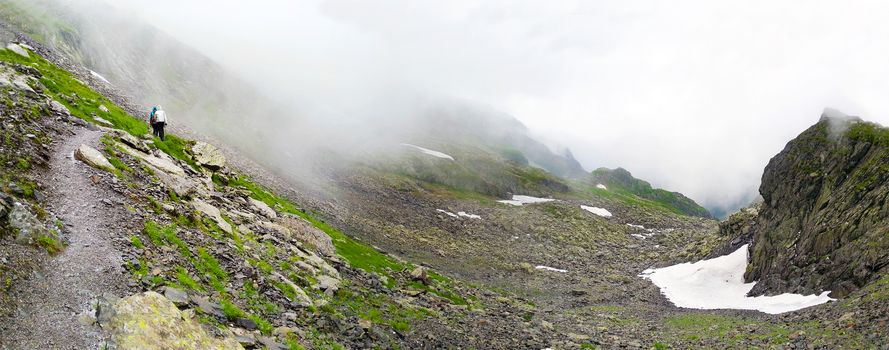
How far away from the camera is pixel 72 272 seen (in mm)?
15680

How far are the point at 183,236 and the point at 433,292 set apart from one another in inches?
972

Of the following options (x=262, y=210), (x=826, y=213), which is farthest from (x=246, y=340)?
(x=826, y=213)

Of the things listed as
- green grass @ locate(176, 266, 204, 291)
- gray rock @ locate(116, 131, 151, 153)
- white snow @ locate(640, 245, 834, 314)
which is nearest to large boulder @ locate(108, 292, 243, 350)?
green grass @ locate(176, 266, 204, 291)

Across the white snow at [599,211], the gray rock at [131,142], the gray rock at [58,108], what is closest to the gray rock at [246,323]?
the gray rock at [131,142]

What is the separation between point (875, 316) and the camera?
30.2m

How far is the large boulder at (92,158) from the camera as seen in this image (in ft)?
81.4

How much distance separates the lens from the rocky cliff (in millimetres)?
41062

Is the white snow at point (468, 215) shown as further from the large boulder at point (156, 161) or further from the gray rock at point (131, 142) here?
the gray rock at point (131, 142)

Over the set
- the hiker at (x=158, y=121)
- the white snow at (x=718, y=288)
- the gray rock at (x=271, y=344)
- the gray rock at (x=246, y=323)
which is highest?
the white snow at (x=718, y=288)

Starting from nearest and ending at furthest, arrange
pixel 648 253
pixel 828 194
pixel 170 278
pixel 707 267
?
pixel 170 278
pixel 828 194
pixel 707 267
pixel 648 253

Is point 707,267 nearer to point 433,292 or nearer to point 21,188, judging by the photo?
point 433,292

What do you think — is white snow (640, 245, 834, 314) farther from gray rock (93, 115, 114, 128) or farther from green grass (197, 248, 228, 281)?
gray rock (93, 115, 114, 128)

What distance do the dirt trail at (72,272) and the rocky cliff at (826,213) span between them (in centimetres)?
5114

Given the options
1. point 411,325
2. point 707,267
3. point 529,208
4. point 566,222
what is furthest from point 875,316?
point 529,208
